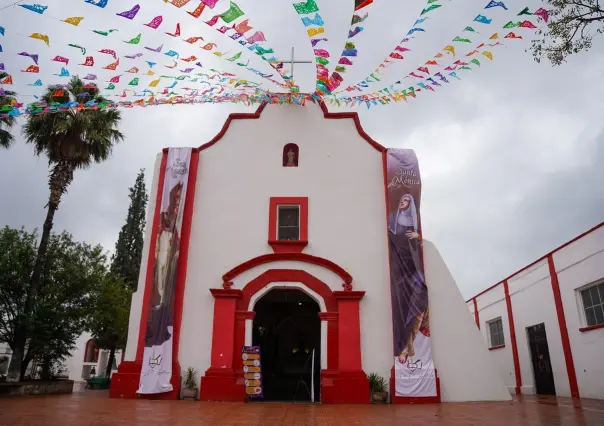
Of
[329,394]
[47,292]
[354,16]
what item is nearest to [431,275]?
[329,394]

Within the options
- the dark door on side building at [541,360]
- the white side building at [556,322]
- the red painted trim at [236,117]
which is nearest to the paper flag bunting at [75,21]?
the red painted trim at [236,117]

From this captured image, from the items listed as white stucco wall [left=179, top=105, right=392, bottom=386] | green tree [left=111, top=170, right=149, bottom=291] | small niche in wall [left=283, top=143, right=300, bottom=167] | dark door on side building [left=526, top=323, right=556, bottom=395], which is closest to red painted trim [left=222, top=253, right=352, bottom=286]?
white stucco wall [left=179, top=105, right=392, bottom=386]

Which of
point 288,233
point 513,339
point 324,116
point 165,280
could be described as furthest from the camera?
point 513,339

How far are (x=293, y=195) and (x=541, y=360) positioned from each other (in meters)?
10.8

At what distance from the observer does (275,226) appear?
1481cm

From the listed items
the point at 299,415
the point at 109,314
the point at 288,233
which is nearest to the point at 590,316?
the point at 288,233

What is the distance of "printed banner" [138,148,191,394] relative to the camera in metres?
13.1

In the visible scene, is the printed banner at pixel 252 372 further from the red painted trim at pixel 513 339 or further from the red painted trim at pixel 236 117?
the red painted trim at pixel 513 339

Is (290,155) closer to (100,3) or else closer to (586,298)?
(100,3)

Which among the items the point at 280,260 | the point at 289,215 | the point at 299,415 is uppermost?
the point at 289,215

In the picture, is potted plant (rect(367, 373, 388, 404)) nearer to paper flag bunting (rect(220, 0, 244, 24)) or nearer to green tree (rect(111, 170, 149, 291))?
paper flag bunting (rect(220, 0, 244, 24))

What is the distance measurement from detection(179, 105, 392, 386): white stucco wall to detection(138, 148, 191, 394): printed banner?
0.46 meters

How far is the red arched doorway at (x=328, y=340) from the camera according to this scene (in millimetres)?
12703

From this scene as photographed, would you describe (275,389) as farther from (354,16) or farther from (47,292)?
(354,16)
